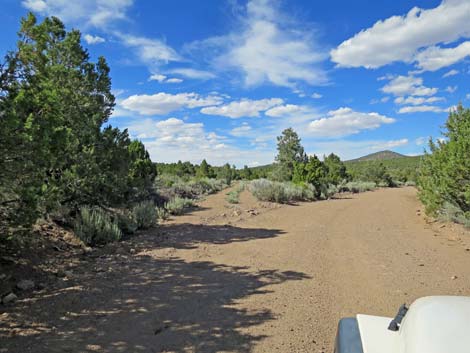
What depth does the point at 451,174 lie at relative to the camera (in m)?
9.09

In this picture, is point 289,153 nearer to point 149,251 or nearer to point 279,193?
point 279,193

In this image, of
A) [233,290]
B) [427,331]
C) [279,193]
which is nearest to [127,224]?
[233,290]

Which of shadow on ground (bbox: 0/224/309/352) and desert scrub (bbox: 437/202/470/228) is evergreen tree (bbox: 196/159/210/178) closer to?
desert scrub (bbox: 437/202/470/228)

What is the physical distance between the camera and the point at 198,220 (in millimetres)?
11680

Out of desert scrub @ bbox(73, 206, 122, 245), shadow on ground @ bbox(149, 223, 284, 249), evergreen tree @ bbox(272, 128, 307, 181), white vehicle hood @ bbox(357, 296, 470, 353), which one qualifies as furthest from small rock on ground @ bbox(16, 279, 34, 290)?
evergreen tree @ bbox(272, 128, 307, 181)

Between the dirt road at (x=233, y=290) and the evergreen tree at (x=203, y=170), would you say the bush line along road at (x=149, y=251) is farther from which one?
the evergreen tree at (x=203, y=170)

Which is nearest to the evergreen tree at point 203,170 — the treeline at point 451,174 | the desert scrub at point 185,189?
the desert scrub at point 185,189

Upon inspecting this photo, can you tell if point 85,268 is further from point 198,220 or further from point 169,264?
point 198,220

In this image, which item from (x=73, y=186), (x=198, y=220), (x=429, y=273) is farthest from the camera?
(x=198, y=220)

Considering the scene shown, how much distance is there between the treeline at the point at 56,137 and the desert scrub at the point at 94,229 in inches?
4.8

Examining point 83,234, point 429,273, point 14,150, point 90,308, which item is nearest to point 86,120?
point 83,234

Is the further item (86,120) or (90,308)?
(86,120)

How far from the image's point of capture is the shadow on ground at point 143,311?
3.42m

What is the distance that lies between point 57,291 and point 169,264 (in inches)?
83.4
